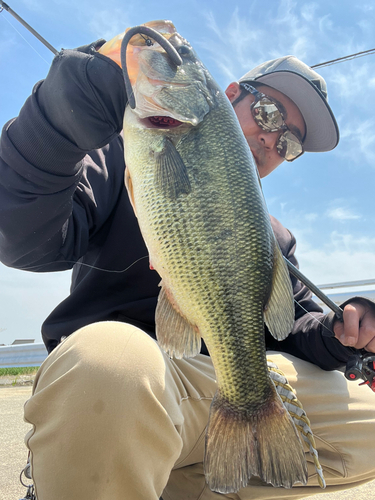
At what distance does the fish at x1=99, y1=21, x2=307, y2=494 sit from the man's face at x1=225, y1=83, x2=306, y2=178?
143 cm

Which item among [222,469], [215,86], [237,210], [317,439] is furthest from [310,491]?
[215,86]

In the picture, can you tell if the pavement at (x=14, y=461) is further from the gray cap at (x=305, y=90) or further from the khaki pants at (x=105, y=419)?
the gray cap at (x=305, y=90)

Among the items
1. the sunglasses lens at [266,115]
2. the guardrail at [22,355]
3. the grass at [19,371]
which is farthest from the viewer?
the guardrail at [22,355]

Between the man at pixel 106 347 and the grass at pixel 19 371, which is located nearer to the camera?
the man at pixel 106 347

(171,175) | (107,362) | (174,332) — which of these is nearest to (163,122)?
(171,175)

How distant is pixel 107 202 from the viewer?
6.04 ft

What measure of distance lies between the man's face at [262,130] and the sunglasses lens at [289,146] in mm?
40

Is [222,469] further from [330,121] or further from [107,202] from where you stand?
[330,121]

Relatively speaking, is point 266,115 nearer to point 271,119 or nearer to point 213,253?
point 271,119

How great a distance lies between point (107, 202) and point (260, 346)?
1062 millimetres

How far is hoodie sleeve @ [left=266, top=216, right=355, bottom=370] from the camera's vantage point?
6.17 feet

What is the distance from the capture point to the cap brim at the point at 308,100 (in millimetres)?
2715

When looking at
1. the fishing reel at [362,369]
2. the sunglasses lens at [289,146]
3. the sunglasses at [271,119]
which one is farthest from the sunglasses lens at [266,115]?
the fishing reel at [362,369]

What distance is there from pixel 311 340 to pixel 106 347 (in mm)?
1371
